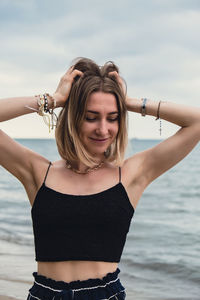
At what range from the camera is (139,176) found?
10.3 ft

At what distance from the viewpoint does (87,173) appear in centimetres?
311

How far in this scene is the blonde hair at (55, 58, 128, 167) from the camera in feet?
9.77

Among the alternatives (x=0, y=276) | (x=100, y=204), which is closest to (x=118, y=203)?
(x=100, y=204)

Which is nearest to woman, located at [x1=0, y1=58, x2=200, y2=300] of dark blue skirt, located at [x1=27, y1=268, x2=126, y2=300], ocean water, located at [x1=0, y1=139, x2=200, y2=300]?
dark blue skirt, located at [x1=27, y1=268, x2=126, y2=300]

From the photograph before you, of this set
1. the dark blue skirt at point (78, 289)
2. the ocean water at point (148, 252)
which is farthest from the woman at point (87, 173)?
the ocean water at point (148, 252)

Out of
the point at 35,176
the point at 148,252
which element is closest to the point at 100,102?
the point at 35,176

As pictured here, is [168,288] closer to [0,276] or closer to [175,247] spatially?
[0,276]

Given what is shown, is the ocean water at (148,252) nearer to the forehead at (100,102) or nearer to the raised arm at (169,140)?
the raised arm at (169,140)

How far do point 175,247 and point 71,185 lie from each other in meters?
8.43

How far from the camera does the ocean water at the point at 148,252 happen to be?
7438 millimetres

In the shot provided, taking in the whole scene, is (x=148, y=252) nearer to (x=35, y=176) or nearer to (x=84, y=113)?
(x=35, y=176)

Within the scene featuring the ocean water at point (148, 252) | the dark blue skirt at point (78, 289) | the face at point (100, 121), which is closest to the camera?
the dark blue skirt at point (78, 289)

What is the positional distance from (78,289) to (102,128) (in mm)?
848

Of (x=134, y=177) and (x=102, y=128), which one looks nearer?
(x=102, y=128)
